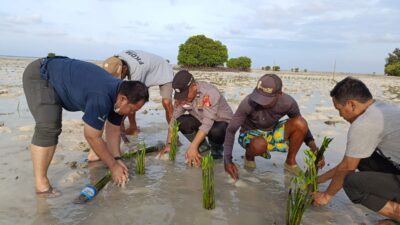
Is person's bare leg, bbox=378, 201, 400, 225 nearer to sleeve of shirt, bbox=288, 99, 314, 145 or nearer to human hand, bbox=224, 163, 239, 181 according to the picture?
human hand, bbox=224, 163, 239, 181

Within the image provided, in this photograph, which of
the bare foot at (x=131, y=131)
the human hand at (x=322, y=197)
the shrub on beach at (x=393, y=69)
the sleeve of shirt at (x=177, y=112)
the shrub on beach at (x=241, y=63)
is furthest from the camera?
the shrub on beach at (x=241, y=63)

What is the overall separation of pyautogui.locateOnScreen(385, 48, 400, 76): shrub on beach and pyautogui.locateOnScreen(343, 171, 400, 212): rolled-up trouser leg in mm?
49419

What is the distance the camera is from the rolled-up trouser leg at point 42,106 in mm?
3508

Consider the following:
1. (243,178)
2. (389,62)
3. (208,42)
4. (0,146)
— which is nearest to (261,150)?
(243,178)

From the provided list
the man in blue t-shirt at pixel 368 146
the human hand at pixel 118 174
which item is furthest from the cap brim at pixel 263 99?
the human hand at pixel 118 174

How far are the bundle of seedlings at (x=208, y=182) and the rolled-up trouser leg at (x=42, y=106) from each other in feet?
5.12

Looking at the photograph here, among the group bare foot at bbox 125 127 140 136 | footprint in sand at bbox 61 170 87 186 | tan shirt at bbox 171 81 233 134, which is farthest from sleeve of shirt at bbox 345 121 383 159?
bare foot at bbox 125 127 140 136

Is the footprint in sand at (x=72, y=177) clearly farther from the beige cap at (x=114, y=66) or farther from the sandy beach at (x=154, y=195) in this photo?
the beige cap at (x=114, y=66)

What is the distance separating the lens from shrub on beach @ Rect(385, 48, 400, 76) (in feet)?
153

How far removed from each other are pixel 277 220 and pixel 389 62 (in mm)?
56956

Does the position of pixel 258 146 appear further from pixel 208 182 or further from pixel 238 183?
pixel 208 182

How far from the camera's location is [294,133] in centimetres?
452

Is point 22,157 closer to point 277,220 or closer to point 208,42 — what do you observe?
point 277,220

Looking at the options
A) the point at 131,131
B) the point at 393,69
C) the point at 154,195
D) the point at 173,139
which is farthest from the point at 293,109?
the point at 393,69
